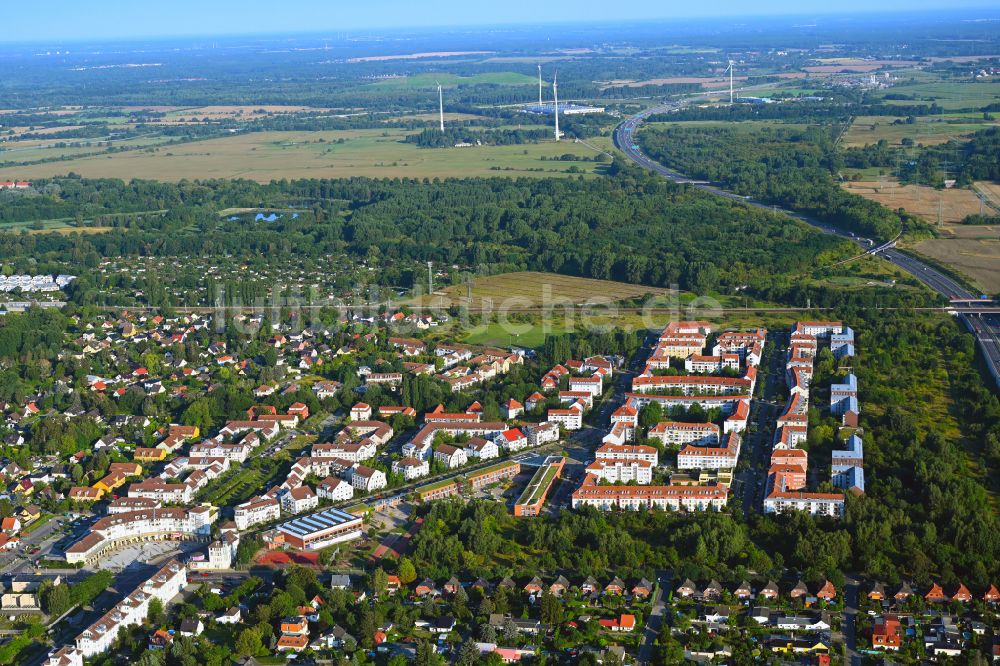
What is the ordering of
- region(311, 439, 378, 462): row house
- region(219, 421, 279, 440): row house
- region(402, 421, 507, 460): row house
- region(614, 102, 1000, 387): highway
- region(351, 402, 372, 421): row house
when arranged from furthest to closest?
region(614, 102, 1000, 387): highway → region(351, 402, 372, 421): row house → region(219, 421, 279, 440): row house → region(402, 421, 507, 460): row house → region(311, 439, 378, 462): row house

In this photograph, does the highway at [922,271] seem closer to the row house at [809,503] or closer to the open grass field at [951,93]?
the row house at [809,503]

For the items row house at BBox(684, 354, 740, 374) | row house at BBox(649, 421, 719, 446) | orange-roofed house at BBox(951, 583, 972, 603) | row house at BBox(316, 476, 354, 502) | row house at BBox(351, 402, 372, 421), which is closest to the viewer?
orange-roofed house at BBox(951, 583, 972, 603)

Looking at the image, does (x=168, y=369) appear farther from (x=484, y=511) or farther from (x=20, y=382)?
(x=484, y=511)

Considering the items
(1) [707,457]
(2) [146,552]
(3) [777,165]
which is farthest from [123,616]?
(3) [777,165]

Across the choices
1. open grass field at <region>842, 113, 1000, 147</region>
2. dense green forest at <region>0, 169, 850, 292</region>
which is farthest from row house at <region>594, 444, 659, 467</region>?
open grass field at <region>842, 113, 1000, 147</region>

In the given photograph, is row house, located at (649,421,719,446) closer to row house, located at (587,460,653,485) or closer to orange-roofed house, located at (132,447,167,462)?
row house, located at (587,460,653,485)

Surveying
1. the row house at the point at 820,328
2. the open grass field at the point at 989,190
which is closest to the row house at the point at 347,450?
the row house at the point at 820,328
